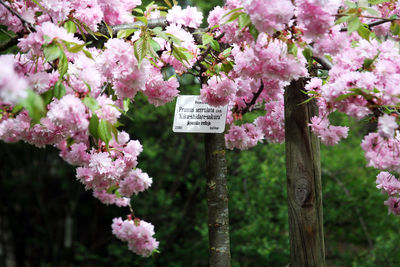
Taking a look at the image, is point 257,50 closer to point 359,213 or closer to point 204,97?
point 204,97

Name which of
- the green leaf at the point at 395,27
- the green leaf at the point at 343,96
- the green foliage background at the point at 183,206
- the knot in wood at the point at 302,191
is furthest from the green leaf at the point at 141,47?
the green foliage background at the point at 183,206

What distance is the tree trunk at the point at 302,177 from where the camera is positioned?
180cm

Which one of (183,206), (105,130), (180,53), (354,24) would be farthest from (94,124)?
(183,206)

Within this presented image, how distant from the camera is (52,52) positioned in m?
1.16

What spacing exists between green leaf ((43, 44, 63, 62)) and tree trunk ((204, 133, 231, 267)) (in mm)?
1017

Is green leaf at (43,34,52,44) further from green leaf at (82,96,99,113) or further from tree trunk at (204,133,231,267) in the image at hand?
tree trunk at (204,133,231,267)

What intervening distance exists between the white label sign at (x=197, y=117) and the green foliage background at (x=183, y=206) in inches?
33.3

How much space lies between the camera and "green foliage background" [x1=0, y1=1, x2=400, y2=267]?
404 cm

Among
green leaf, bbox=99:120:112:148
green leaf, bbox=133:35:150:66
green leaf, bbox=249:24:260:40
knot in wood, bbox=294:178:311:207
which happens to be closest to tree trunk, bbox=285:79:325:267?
knot in wood, bbox=294:178:311:207

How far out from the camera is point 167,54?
65.5 inches

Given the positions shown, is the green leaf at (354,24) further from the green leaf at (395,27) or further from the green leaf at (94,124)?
the green leaf at (94,124)

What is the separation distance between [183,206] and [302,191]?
3317mm

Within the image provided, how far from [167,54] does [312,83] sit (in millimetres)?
549

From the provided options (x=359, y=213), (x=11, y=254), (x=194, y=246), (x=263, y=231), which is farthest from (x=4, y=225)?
(x=359, y=213)
